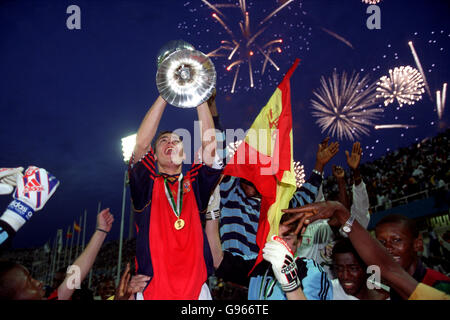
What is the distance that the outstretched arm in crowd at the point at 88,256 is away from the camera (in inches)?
113

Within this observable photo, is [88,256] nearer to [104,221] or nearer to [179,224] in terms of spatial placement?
[104,221]

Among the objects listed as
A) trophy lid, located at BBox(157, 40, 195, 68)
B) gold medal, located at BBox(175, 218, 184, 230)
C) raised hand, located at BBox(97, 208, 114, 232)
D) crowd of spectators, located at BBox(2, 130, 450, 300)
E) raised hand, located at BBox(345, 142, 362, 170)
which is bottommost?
gold medal, located at BBox(175, 218, 184, 230)

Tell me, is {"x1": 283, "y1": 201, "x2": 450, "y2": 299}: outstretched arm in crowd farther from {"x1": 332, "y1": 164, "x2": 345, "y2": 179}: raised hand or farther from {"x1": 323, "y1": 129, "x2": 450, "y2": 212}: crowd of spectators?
{"x1": 323, "y1": 129, "x2": 450, "y2": 212}: crowd of spectators

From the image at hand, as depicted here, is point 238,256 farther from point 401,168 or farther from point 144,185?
point 401,168

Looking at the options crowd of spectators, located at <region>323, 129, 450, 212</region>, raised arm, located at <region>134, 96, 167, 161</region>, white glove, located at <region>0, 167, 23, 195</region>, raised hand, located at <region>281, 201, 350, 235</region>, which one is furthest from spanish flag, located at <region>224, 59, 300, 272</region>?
crowd of spectators, located at <region>323, 129, 450, 212</region>

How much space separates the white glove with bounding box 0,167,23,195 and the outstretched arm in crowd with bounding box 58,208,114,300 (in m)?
0.94

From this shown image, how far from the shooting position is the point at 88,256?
2969 millimetres

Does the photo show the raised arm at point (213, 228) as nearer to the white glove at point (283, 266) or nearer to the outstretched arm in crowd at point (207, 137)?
the outstretched arm in crowd at point (207, 137)

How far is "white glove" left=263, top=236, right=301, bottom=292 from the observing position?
6.93ft

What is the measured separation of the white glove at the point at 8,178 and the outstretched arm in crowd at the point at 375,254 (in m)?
1.99

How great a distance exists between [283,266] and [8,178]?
6.37 ft

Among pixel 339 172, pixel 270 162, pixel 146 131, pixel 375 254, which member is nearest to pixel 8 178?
pixel 146 131
